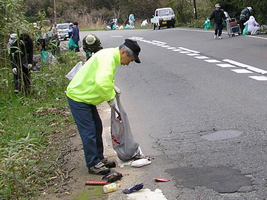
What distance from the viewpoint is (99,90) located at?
5820 mm

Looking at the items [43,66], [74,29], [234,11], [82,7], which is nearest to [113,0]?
[82,7]

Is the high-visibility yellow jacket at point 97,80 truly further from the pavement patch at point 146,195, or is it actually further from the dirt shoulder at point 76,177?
the pavement patch at point 146,195

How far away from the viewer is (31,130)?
878cm

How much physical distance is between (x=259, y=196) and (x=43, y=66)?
10488 mm

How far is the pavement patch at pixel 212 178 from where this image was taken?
5480 millimetres

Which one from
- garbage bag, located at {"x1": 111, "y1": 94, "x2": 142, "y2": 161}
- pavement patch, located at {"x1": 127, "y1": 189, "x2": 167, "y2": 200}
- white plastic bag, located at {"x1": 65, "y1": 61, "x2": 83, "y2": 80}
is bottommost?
pavement patch, located at {"x1": 127, "y1": 189, "x2": 167, "y2": 200}

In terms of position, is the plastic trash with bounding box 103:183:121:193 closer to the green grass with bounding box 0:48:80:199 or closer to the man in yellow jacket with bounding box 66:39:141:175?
the man in yellow jacket with bounding box 66:39:141:175

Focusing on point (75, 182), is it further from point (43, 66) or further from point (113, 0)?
point (113, 0)

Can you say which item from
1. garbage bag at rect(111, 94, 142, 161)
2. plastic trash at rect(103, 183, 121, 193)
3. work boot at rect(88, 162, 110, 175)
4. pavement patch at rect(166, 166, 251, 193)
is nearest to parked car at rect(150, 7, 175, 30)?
garbage bag at rect(111, 94, 142, 161)

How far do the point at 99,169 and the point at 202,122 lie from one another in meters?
2.82

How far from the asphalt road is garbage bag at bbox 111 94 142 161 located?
346mm

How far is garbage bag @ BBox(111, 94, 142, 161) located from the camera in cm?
646

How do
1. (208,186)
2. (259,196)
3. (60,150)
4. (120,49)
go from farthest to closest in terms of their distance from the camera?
(60,150), (120,49), (208,186), (259,196)

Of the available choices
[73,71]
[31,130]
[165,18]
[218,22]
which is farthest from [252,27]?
[31,130]
